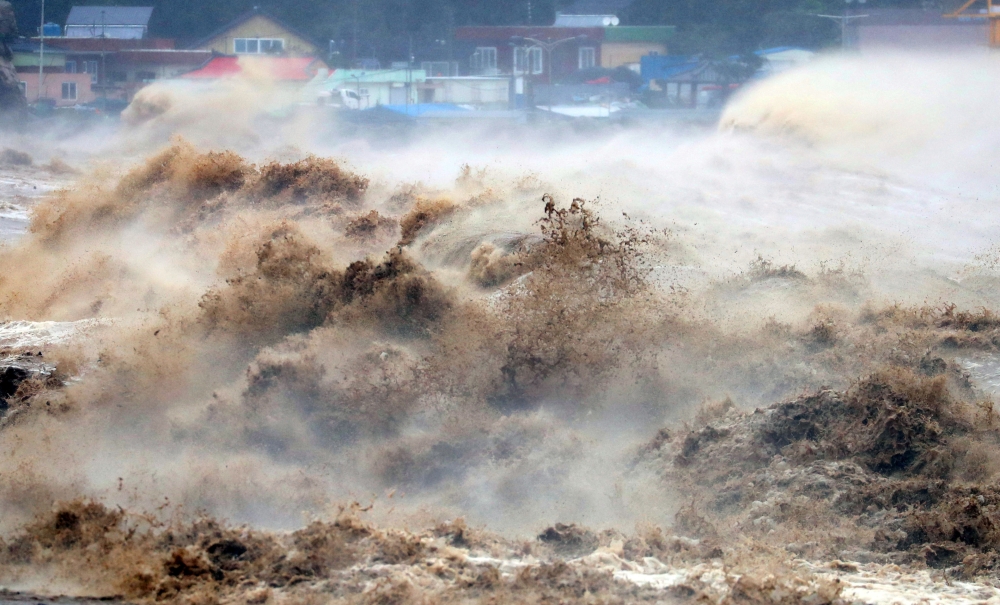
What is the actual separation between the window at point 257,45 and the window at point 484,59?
40.3 ft

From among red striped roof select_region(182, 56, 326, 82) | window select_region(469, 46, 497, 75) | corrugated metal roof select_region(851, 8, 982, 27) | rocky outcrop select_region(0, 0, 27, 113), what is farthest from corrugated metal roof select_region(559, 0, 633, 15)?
rocky outcrop select_region(0, 0, 27, 113)

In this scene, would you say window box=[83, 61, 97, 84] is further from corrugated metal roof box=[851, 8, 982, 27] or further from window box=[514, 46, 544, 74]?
corrugated metal roof box=[851, 8, 982, 27]

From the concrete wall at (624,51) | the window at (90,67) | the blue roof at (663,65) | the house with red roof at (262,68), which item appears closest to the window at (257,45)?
the house with red roof at (262,68)

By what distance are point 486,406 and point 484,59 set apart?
61989 millimetres

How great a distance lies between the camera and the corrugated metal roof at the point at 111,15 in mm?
76500

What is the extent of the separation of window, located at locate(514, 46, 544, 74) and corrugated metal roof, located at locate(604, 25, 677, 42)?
4.84m

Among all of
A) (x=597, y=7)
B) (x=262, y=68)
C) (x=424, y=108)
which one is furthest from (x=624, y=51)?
(x=262, y=68)

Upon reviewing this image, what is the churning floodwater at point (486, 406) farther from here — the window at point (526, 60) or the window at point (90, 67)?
the window at point (90, 67)

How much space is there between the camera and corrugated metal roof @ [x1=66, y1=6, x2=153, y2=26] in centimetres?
7650

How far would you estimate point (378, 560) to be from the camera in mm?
8438

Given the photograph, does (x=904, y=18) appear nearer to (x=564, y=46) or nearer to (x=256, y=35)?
(x=564, y=46)

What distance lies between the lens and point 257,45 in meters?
72.2

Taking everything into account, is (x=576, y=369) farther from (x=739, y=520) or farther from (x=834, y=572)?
(x=834, y=572)

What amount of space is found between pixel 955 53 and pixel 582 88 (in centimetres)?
2317
